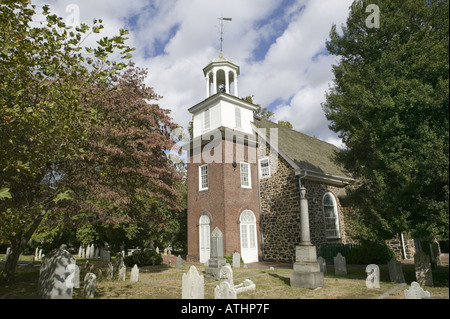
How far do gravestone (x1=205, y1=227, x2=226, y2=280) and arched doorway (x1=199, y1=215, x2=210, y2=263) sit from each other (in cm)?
606

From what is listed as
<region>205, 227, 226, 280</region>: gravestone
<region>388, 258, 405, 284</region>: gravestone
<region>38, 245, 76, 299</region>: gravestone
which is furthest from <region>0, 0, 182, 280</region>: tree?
<region>388, 258, 405, 284</region>: gravestone

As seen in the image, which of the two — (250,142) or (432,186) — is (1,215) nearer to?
(432,186)

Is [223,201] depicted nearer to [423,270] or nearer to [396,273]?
[396,273]

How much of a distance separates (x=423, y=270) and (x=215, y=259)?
793cm

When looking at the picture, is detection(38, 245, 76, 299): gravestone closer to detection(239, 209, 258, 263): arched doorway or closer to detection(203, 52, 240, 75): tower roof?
detection(239, 209, 258, 263): arched doorway

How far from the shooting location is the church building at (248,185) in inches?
728

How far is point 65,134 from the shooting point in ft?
20.9

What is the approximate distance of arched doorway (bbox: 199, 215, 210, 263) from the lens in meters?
19.4

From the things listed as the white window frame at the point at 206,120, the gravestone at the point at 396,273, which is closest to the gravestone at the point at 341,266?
the gravestone at the point at 396,273

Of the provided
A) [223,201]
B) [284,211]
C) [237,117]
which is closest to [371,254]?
[284,211]

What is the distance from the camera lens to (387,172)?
10406mm

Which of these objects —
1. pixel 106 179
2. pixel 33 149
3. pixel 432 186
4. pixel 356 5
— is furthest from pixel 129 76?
pixel 432 186

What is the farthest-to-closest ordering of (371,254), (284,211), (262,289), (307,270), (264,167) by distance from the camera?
(264,167)
(284,211)
(371,254)
(307,270)
(262,289)

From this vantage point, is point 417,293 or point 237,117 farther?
point 237,117
